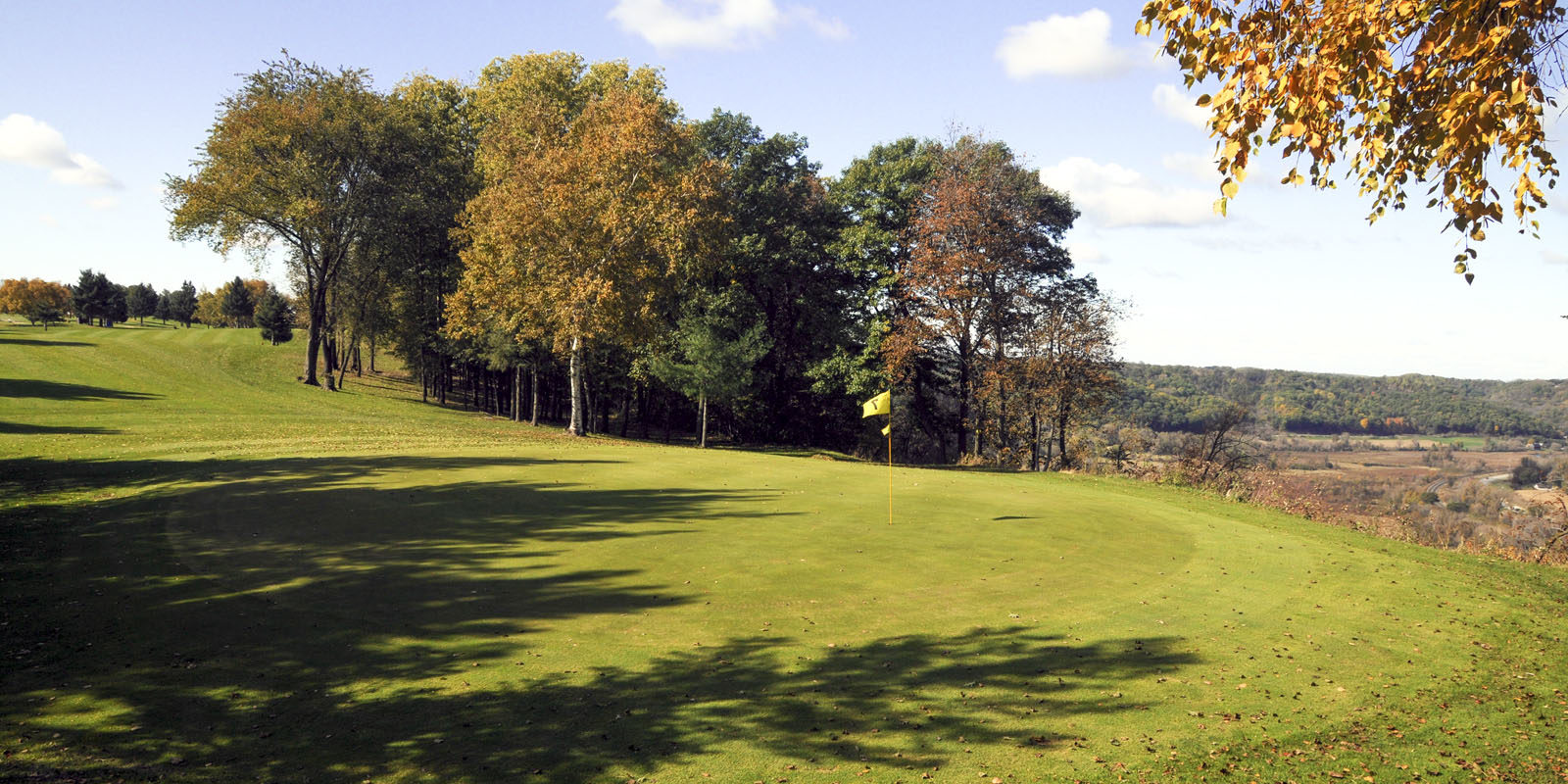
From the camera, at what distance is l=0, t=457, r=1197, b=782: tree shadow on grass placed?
761 centimetres

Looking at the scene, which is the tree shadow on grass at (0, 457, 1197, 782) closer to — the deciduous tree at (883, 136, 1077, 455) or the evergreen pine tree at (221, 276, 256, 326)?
the deciduous tree at (883, 136, 1077, 455)

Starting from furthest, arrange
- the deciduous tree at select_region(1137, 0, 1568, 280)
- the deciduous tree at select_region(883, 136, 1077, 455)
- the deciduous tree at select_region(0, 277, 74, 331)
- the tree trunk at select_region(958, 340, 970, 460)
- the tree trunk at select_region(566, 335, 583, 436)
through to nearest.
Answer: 1. the deciduous tree at select_region(0, 277, 74, 331)
2. the tree trunk at select_region(958, 340, 970, 460)
3. the deciduous tree at select_region(883, 136, 1077, 455)
4. the tree trunk at select_region(566, 335, 583, 436)
5. the deciduous tree at select_region(1137, 0, 1568, 280)

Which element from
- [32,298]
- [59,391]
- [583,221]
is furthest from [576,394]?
[32,298]

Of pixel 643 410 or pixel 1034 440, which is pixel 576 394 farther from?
pixel 1034 440

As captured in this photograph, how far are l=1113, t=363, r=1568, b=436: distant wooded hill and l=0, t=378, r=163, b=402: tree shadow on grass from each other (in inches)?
3032

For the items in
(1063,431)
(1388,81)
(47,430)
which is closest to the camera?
(1388,81)

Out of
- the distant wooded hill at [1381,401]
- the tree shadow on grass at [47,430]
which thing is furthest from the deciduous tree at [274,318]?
the distant wooded hill at [1381,401]

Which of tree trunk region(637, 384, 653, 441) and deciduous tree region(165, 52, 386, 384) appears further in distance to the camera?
tree trunk region(637, 384, 653, 441)

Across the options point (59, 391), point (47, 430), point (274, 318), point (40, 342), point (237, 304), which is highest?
point (237, 304)

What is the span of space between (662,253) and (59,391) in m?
28.4

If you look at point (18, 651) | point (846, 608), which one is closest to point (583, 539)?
point (846, 608)

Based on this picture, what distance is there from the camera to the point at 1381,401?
100 metres

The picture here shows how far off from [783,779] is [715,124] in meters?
49.9

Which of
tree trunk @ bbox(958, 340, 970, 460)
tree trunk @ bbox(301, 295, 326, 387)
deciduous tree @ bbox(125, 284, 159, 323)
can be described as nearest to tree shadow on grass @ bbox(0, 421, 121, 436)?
tree trunk @ bbox(301, 295, 326, 387)
